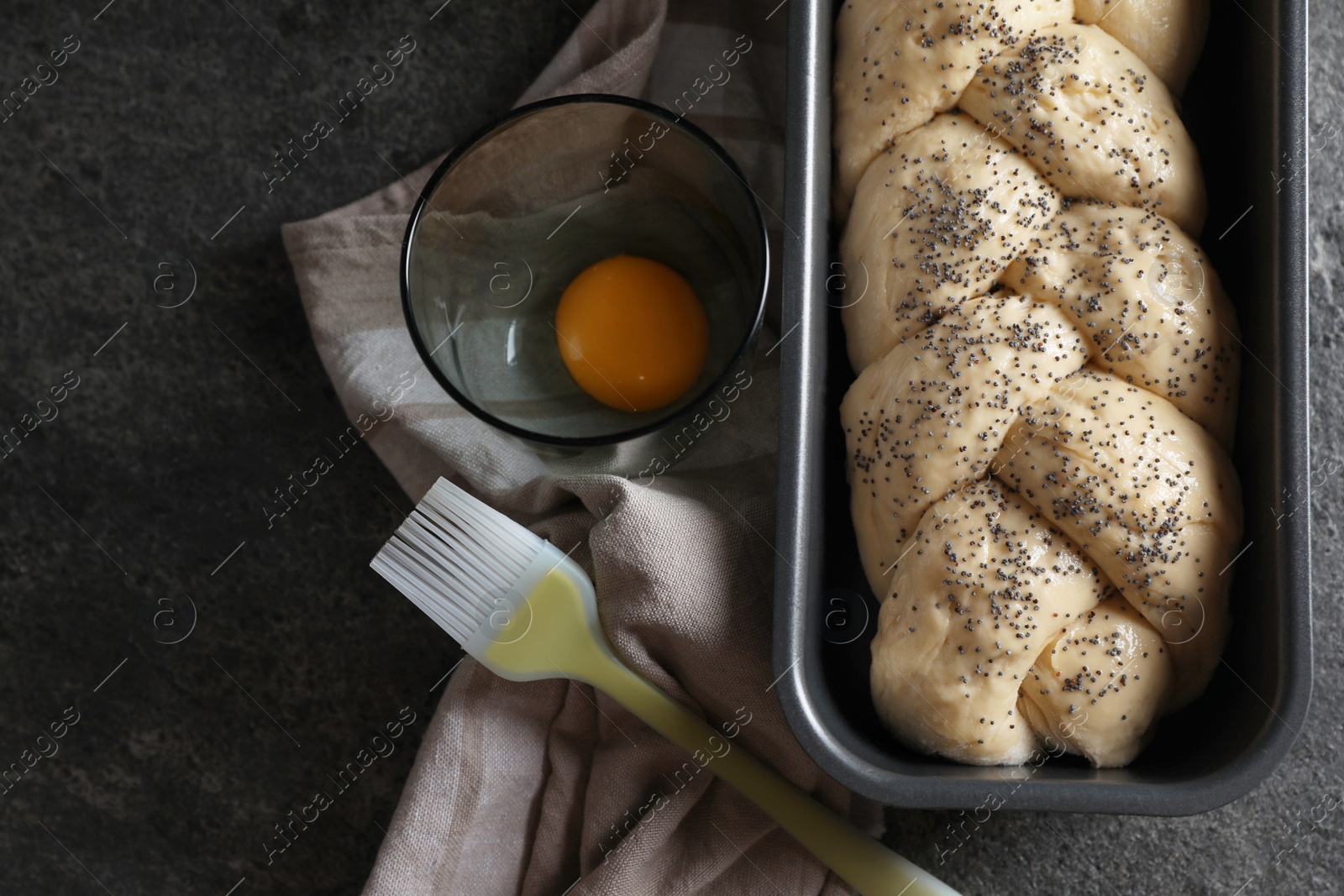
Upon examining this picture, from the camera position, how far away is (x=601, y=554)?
1205mm

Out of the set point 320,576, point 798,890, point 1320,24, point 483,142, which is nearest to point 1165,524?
point 798,890

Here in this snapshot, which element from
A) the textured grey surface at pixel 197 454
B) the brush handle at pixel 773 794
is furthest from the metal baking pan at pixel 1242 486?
the textured grey surface at pixel 197 454

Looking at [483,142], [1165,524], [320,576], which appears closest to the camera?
[1165,524]

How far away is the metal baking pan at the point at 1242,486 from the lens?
962 millimetres

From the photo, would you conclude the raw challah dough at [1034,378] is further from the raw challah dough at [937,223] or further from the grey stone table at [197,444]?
the grey stone table at [197,444]

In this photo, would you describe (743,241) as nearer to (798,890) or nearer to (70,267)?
(798,890)

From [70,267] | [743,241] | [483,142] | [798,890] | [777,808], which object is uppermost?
[70,267]

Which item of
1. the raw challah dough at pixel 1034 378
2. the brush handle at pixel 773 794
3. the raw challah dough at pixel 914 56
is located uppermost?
the raw challah dough at pixel 914 56

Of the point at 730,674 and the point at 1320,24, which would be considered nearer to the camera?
the point at 730,674

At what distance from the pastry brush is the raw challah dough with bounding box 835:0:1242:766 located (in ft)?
0.63

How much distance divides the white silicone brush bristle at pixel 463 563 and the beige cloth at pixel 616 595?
9 cm

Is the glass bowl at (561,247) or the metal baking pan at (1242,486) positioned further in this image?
the glass bowl at (561,247)

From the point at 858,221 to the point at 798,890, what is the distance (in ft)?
2.68

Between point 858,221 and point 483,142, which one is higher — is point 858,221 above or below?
below
